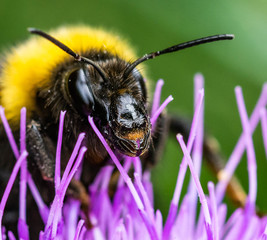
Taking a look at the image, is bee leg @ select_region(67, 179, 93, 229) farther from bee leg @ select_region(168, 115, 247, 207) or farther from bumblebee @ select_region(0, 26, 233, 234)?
bee leg @ select_region(168, 115, 247, 207)

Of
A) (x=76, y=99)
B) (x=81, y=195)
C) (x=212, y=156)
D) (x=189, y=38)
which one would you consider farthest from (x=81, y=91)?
(x=189, y=38)

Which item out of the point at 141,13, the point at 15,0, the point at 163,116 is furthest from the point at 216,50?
the point at 163,116

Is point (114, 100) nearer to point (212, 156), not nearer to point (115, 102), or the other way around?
point (115, 102)

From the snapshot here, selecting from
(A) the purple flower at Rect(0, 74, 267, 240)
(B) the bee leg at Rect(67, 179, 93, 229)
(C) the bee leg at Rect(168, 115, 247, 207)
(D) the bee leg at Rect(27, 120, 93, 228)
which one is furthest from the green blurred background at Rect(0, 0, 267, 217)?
(D) the bee leg at Rect(27, 120, 93, 228)

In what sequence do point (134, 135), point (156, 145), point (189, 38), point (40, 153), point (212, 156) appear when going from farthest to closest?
point (189, 38) → point (212, 156) → point (156, 145) → point (40, 153) → point (134, 135)

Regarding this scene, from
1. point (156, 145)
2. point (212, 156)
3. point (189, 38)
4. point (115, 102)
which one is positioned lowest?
point (212, 156)

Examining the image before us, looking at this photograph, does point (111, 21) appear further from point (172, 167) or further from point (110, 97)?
point (110, 97)
